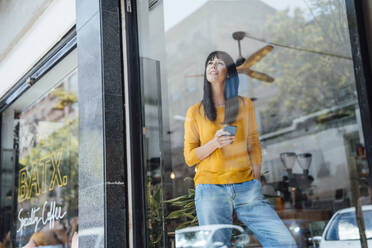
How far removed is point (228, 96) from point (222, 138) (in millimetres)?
226

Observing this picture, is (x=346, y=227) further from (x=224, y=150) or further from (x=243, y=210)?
(x=224, y=150)

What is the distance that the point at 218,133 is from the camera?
201 centimetres

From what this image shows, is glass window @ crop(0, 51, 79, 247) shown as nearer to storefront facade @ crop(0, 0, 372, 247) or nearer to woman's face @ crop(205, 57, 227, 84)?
storefront facade @ crop(0, 0, 372, 247)

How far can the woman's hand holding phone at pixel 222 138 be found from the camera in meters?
1.95

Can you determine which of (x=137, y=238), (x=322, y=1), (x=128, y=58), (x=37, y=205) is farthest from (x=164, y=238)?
(x=37, y=205)

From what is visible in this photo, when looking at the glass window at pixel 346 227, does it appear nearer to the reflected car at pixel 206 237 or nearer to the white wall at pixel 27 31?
the reflected car at pixel 206 237

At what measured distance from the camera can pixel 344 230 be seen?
1531 millimetres

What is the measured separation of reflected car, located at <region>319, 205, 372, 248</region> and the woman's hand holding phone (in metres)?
0.59

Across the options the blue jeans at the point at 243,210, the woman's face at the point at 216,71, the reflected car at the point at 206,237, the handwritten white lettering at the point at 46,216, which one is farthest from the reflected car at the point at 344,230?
the handwritten white lettering at the point at 46,216

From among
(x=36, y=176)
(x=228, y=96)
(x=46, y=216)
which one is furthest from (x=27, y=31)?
(x=228, y=96)

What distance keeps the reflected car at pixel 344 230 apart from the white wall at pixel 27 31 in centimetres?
230

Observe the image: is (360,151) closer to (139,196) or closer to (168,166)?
(168,166)

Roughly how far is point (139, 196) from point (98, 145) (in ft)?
1.27

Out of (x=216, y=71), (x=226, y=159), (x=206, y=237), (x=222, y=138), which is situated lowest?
(x=206, y=237)
